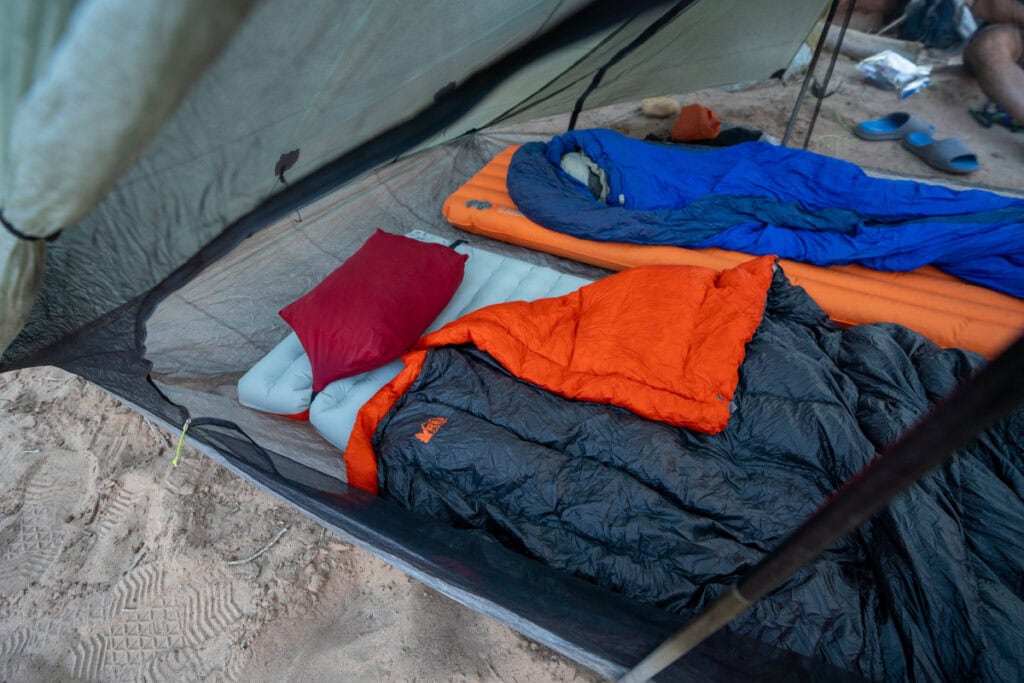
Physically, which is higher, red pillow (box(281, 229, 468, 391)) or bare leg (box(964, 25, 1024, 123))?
red pillow (box(281, 229, 468, 391))

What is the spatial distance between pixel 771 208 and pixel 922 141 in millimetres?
2629

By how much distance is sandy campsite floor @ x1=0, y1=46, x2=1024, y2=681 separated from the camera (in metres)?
1.48

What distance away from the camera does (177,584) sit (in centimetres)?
163

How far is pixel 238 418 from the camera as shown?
1676 mm

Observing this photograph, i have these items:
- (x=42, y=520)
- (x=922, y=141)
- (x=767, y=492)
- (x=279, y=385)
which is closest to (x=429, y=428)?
(x=279, y=385)

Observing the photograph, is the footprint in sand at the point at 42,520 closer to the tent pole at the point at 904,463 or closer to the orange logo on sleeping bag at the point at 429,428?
the orange logo on sleeping bag at the point at 429,428

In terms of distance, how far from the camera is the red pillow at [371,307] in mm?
1689

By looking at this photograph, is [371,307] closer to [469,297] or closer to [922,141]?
[469,297]

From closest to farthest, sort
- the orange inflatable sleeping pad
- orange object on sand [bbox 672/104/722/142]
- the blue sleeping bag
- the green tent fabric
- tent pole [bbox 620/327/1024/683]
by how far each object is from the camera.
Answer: tent pole [bbox 620/327/1024/683] < the green tent fabric < the orange inflatable sleeping pad < the blue sleeping bag < orange object on sand [bbox 672/104/722/142]

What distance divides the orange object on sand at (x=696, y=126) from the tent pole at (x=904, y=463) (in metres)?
3.45

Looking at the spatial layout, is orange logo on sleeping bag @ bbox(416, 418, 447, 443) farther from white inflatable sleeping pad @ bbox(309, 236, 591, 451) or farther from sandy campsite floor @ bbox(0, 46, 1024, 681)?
sandy campsite floor @ bbox(0, 46, 1024, 681)

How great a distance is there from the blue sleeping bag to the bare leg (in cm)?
327

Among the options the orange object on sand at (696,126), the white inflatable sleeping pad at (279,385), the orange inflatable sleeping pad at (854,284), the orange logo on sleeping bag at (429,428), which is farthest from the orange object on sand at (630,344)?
the orange object on sand at (696,126)

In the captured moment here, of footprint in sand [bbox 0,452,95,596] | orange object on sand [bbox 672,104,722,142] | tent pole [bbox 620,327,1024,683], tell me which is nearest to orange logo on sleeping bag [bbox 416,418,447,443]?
tent pole [bbox 620,327,1024,683]
